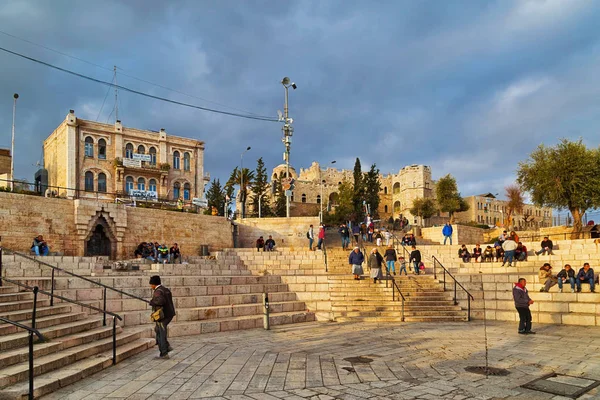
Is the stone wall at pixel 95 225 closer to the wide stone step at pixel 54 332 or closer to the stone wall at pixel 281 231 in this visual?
the stone wall at pixel 281 231

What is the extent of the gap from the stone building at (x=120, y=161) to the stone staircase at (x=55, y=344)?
29.0 metres

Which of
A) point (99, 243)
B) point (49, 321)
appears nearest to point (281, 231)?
point (99, 243)

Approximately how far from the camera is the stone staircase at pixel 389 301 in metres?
13.2

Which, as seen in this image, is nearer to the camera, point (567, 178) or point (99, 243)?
point (99, 243)

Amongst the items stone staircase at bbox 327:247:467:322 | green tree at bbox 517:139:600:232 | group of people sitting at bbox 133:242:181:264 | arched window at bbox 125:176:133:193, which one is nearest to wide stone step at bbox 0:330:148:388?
stone staircase at bbox 327:247:467:322

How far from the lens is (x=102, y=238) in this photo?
23.1 metres

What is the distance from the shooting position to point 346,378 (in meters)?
6.65

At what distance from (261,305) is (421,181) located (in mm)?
72839

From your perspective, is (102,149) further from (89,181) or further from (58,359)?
(58,359)

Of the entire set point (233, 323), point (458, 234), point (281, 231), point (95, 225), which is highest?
point (95, 225)

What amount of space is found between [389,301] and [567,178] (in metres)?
20.1

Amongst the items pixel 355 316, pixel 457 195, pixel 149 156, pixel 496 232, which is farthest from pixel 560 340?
pixel 457 195

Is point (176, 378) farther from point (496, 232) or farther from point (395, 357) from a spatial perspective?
point (496, 232)

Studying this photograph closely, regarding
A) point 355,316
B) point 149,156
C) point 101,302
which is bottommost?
point 355,316
